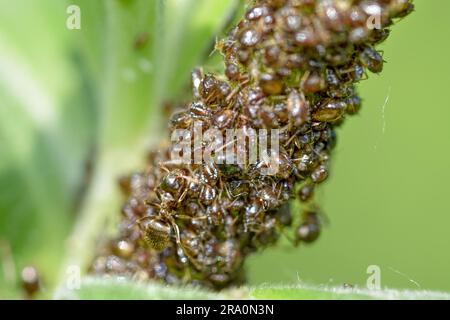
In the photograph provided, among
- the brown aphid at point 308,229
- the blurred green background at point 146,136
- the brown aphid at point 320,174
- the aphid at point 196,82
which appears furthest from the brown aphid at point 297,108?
the brown aphid at point 308,229

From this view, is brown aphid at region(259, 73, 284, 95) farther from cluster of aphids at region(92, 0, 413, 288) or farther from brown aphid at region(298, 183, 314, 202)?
brown aphid at region(298, 183, 314, 202)

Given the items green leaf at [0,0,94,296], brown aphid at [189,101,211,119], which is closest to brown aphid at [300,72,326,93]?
brown aphid at [189,101,211,119]

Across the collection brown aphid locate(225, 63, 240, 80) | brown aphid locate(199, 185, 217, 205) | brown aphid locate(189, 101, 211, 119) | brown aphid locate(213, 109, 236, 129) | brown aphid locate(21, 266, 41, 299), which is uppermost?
brown aphid locate(225, 63, 240, 80)

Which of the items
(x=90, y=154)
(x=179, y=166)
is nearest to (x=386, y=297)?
(x=179, y=166)

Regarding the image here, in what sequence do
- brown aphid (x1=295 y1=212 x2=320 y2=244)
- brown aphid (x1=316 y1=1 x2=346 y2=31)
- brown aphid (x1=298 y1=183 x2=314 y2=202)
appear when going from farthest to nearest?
brown aphid (x1=295 y1=212 x2=320 y2=244), brown aphid (x1=298 y1=183 x2=314 y2=202), brown aphid (x1=316 y1=1 x2=346 y2=31)

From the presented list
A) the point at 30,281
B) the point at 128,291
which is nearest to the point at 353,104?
the point at 128,291

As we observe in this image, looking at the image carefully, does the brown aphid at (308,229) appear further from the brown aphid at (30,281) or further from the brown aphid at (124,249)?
the brown aphid at (30,281)

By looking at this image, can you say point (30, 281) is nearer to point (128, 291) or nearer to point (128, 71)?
point (128, 71)
